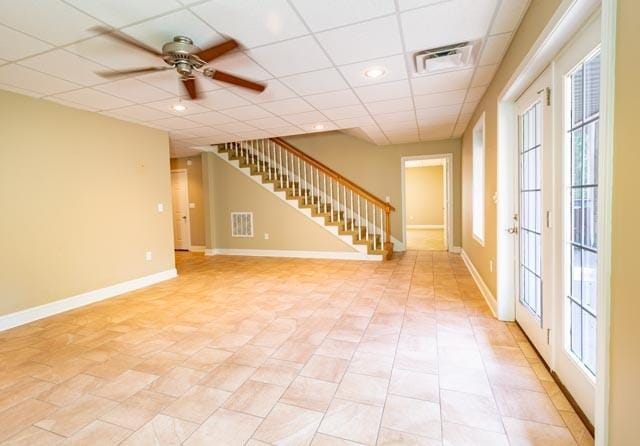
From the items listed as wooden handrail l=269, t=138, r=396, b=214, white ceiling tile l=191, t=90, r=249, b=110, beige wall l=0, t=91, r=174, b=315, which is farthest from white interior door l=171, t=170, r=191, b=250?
white ceiling tile l=191, t=90, r=249, b=110

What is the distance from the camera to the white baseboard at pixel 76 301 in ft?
10.5

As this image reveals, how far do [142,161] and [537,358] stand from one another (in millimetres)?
5461

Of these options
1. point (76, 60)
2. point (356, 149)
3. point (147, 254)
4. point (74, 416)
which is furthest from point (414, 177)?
point (74, 416)

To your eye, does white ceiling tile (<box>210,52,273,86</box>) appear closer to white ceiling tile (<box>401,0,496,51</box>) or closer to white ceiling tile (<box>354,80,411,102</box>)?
white ceiling tile (<box>354,80,411,102</box>)

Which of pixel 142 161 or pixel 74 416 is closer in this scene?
pixel 74 416

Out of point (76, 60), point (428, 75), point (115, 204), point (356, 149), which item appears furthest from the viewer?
point (356, 149)

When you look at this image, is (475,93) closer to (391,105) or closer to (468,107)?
(468,107)

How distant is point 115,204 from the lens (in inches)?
171

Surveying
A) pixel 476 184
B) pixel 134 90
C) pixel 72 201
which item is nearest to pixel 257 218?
pixel 72 201

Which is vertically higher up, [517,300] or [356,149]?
[356,149]

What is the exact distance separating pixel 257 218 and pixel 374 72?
4.71 meters

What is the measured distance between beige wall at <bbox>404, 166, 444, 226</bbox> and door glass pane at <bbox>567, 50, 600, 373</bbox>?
33.0 feet

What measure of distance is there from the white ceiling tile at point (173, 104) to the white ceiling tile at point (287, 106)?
2.91ft

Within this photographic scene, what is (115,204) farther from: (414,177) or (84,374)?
(414,177)
